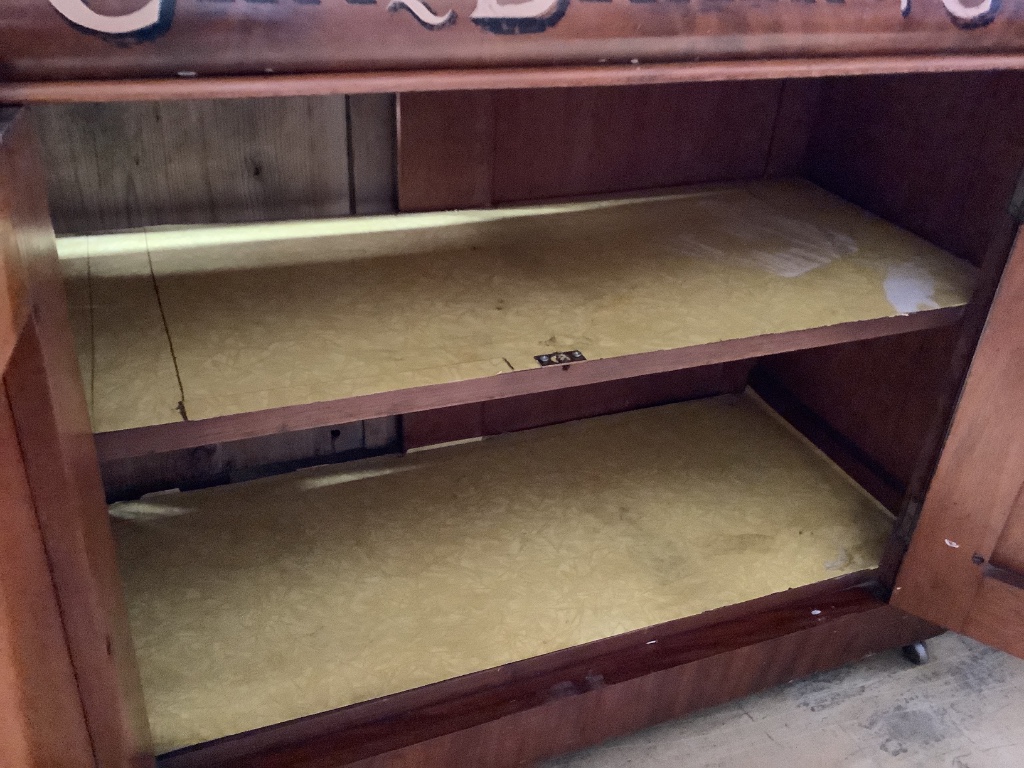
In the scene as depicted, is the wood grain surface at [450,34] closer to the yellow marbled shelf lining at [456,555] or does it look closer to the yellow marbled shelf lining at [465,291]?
the yellow marbled shelf lining at [465,291]

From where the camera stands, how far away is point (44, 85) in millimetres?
540

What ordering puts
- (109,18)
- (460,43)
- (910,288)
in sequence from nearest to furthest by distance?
(109,18)
(460,43)
(910,288)

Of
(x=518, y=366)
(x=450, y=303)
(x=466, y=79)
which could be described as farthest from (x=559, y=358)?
(x=466, y=79)

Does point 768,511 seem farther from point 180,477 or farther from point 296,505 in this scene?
point 180,477

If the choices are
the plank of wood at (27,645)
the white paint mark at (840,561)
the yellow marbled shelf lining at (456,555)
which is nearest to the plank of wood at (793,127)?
the yellow marbled shelf lining at (456,555)

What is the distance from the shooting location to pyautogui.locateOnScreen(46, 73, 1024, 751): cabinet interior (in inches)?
36.2

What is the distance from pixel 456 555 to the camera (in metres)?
1.22

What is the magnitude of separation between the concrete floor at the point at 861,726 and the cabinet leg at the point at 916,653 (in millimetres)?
13

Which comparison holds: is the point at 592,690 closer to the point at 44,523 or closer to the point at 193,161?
the point at 44,523

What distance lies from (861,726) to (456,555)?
2.13ft

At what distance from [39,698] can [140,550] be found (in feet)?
2.16

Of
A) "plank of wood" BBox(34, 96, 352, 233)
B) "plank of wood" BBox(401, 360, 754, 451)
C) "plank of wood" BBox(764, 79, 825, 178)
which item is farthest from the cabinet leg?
"plank of wood" BBox(34, 96, 352, 233)

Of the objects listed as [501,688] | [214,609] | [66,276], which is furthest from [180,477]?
[501,688]

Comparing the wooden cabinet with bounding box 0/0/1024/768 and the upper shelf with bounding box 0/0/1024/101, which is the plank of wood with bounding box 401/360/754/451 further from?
the upper shelf with bounding box 0/0/1024/101
